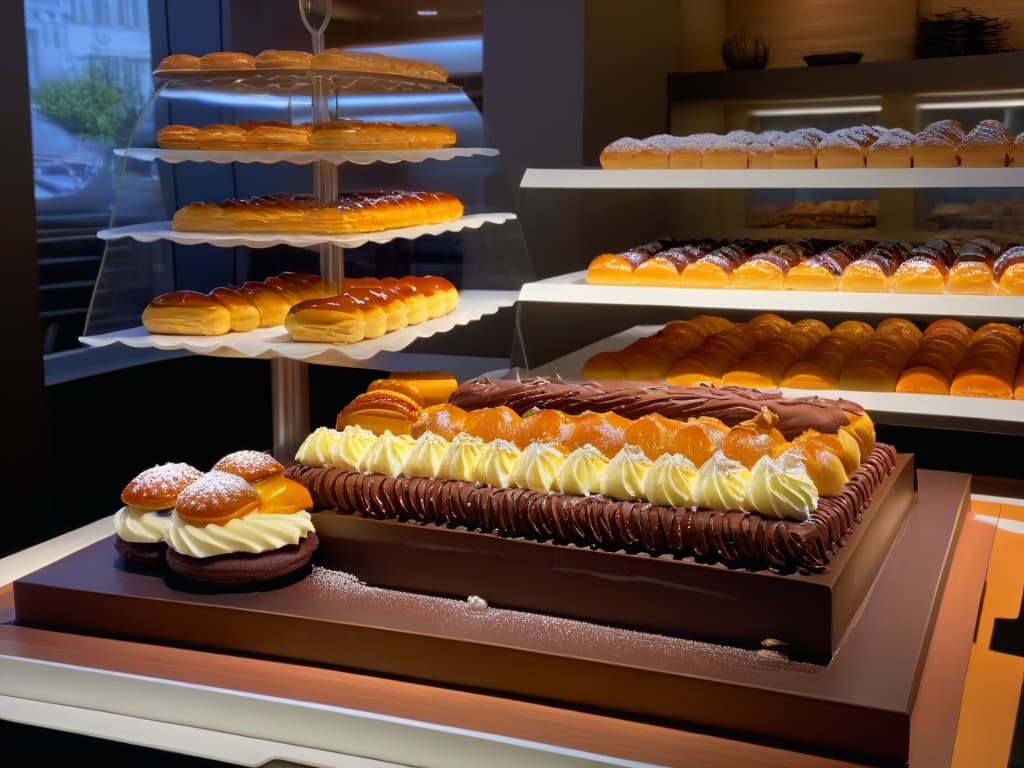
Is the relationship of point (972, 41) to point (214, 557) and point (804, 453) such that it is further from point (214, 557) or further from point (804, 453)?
point (214, 557)

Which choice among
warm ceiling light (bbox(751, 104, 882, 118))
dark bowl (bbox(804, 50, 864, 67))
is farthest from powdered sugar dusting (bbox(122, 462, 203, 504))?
warm ceiling light (bbox(751, 104, 882, 118))

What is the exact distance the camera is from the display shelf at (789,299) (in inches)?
121

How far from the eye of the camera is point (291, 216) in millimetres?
2604

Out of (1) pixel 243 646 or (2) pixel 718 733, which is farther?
(1) pixel 243 646

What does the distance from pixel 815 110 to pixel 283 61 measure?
3259 mm

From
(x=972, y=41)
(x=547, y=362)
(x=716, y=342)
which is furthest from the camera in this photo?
(x=972, y=41)

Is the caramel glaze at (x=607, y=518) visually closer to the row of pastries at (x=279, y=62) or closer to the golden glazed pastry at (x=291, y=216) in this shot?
the golden glazed pastry at (x=291, y=216)

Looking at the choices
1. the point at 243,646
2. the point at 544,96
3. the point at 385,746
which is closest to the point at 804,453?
the point at 385,746

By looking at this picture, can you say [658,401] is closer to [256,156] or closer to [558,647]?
[558,647]

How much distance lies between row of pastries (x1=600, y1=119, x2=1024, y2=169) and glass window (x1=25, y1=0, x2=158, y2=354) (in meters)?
2.69

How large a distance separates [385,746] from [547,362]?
2280 millimetres

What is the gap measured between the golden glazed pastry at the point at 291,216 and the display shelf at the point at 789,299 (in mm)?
663

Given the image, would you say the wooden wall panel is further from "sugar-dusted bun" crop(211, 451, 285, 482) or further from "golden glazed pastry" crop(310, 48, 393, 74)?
"sugar-dusted bun" crop(211, 451, 285, 482)

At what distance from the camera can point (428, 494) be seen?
2205 millimetres
